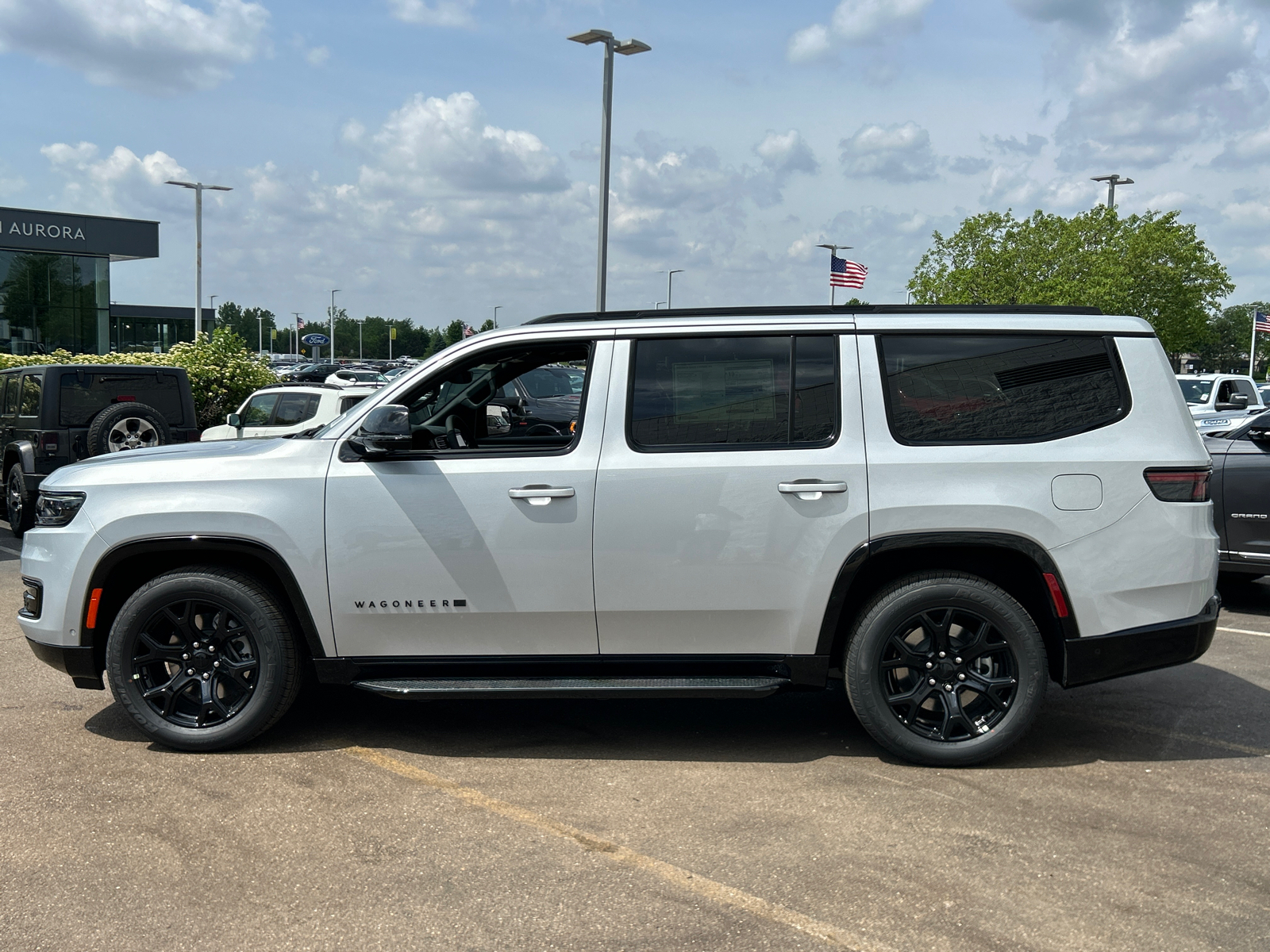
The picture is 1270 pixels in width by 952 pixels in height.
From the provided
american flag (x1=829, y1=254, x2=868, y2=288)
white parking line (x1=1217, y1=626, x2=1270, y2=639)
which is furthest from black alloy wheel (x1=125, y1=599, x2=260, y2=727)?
american flag (x1=829, y1=254, x2=868, y2=288)

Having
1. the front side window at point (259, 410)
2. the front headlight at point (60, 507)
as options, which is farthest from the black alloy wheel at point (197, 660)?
the front side window at point (259, 410)

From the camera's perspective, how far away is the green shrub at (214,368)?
744 inches

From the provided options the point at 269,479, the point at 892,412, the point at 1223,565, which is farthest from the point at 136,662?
the point at 1223,565

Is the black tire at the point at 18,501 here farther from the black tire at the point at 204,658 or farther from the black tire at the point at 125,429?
the black tire at the point at 204,658

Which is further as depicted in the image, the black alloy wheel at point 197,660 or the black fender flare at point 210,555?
the black alloy wheel at point 197,660

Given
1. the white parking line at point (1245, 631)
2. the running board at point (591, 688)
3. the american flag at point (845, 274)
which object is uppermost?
the american flag at point (845, 274)

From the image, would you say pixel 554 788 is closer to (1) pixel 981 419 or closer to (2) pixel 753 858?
(2) pixel 753 858

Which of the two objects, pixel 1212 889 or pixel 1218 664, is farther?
pixel 1218 664

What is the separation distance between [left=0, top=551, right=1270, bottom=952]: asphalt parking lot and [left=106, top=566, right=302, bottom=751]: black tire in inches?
6.5

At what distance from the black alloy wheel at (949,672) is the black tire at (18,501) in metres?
9.71

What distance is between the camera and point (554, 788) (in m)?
4.70

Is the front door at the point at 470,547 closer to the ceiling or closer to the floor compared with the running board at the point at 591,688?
closer to the ceiling

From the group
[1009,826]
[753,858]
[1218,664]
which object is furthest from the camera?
[1218,664]

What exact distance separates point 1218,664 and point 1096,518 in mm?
2774
